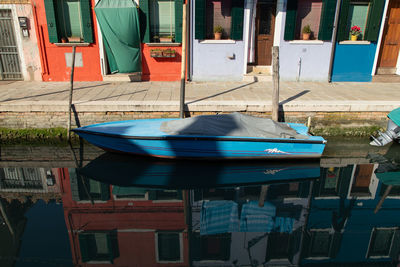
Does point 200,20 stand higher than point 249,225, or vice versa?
point 200,20

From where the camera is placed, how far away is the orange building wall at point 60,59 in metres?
9.74

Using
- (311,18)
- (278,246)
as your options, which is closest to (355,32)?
(311,18)

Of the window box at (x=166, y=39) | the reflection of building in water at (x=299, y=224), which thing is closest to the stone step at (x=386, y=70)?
the reflection of building in water at (x=299, y=224)

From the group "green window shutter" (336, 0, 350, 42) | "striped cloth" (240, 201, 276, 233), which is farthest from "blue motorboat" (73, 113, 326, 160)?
"green window shutter" (336, 0, 350, 42)

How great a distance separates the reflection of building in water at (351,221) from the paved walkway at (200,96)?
1.98 m

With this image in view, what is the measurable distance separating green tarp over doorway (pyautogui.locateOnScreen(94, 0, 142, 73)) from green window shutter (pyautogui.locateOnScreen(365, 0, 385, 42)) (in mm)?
7346

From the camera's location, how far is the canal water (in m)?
4.47

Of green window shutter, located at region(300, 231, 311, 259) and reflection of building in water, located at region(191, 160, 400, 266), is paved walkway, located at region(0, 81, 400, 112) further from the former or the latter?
green window shutter, located at region(300, 231, 311, 259)

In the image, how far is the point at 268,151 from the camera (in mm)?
6531

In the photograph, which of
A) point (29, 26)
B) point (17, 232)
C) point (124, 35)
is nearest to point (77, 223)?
point (17, 232)

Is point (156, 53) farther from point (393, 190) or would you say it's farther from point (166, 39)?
point (393, 190)

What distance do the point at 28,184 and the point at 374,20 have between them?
10.8 meters

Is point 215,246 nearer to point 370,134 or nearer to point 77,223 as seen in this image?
point 77,223

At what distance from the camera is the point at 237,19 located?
968 cm
